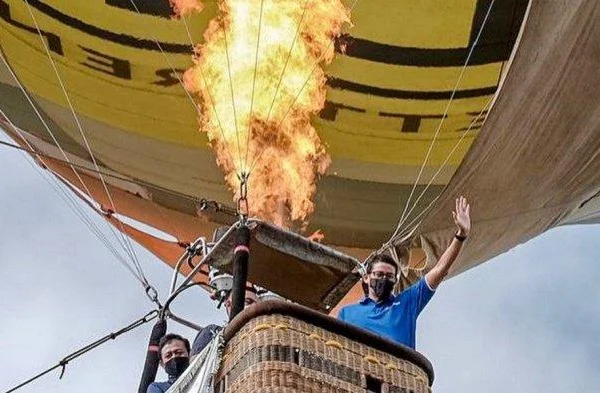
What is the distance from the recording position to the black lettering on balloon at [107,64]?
6156 mm

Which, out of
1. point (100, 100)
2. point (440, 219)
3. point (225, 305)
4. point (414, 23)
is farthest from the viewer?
point (440, 219)

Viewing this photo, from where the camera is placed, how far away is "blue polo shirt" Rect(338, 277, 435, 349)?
3.39m

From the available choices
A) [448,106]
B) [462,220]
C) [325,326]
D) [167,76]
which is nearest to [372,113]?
[448,106]

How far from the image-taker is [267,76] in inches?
242

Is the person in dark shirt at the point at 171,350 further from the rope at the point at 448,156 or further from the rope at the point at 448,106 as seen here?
the rope at the point at 448,156

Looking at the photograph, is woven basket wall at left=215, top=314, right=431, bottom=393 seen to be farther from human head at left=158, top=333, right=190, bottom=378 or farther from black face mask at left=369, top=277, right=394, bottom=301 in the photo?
human head at left=158, top=333, right=190, bottom=378

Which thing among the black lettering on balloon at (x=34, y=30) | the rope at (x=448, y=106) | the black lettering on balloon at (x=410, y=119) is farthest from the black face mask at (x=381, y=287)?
the black lettering on balloon at (x=34, y=30)

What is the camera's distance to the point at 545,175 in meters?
6.74

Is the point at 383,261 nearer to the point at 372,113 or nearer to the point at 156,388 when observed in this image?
the point at 156,388

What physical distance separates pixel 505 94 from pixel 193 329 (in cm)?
255

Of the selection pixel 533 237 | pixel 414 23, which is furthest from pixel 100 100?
pixel 533 237

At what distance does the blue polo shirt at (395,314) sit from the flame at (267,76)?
2527mm

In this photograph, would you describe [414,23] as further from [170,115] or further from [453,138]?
[170,115]

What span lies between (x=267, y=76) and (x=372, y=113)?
0.60 meters
